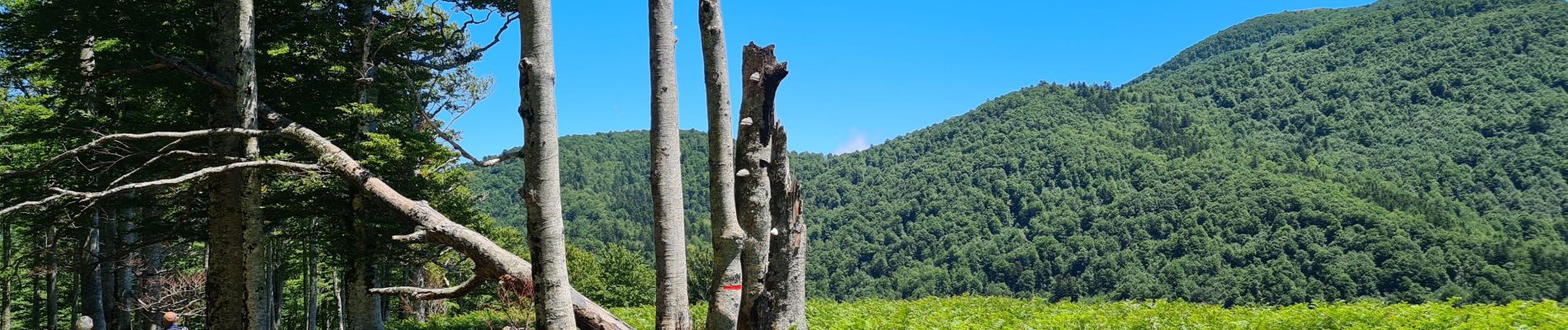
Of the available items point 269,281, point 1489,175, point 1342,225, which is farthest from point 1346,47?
point 269,281

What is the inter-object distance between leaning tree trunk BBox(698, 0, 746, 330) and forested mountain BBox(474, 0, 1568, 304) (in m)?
76.9

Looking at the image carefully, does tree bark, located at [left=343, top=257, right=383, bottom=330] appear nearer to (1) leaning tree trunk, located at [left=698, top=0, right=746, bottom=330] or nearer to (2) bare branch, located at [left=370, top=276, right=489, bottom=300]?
(2) bare branch, located at [left=370, top=276, right=489, bottom=300]

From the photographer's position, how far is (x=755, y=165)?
561cm

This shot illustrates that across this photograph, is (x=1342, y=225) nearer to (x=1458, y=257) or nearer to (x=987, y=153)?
(x=1458, y=257)

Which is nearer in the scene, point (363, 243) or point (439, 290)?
point (439, 290)

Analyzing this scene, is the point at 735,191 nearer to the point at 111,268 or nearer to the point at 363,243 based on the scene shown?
the point at 363,243

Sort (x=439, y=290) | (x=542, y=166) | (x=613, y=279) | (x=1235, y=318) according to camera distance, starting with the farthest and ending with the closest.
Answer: (x=613, y=279), (x=1235, y=318), (x=439, y=290), (x=542, y=166)

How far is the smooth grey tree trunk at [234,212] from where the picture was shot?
9.43m

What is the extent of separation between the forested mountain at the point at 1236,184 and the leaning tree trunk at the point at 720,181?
76899 millimetres

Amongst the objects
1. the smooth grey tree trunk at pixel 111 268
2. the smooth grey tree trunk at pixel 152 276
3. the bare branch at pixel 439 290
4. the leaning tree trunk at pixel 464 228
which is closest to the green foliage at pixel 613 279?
the smooth grey tree trunk at pixel 111 268

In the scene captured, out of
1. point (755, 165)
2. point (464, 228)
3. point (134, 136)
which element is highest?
point (134, 136)

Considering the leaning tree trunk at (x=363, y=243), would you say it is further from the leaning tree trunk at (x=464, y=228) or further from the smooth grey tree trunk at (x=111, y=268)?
the smooth grey tree trunk at (x=111, y=268)

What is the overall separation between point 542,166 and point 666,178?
0.75 meters

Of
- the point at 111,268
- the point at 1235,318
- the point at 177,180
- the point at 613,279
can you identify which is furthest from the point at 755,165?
the point at 613,279
